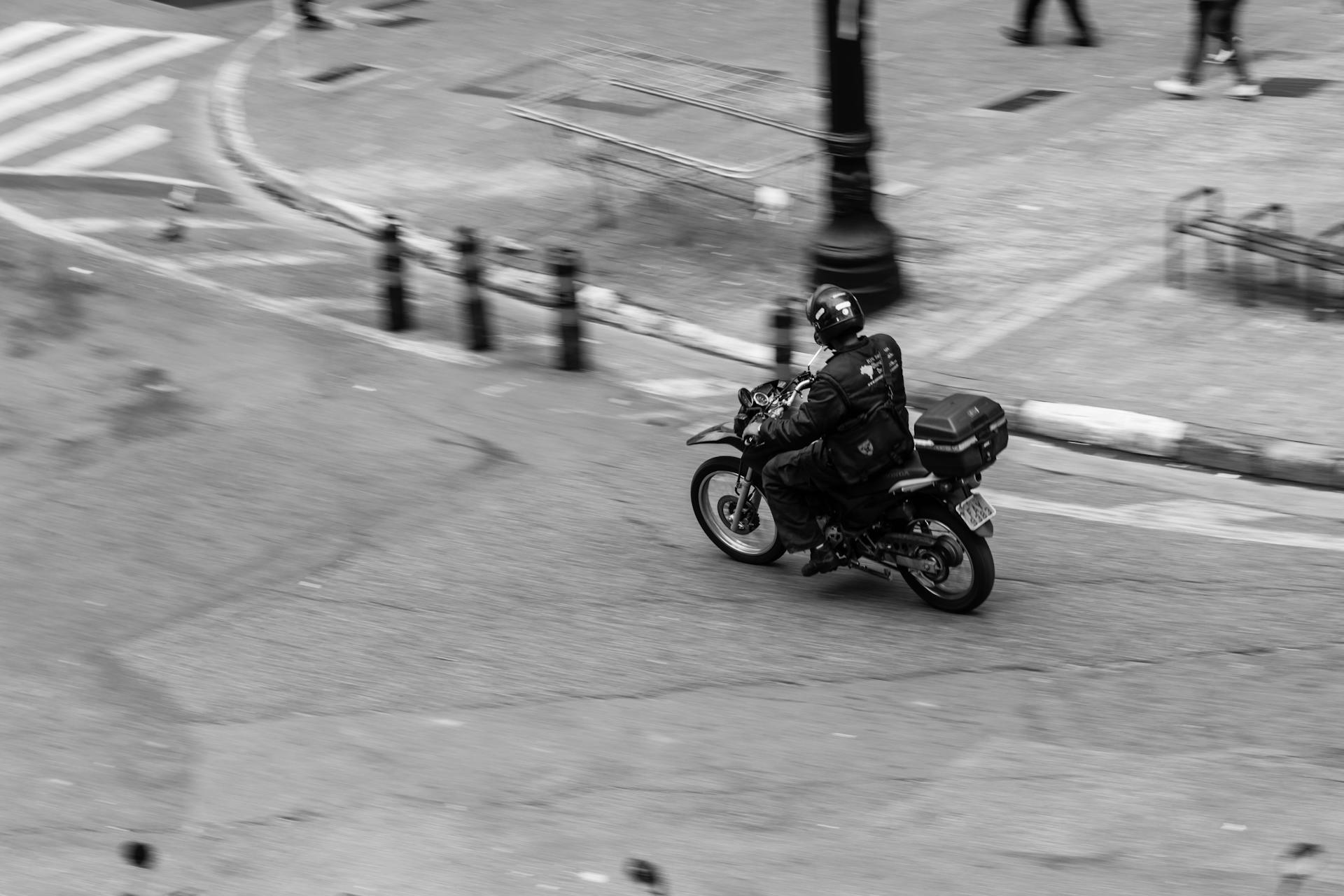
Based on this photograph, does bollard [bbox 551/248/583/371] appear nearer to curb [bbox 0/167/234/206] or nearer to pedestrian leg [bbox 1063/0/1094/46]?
curb [bbox 0/167/234/206]

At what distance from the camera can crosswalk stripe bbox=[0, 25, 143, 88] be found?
68.5 feet

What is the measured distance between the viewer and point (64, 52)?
2175 cm

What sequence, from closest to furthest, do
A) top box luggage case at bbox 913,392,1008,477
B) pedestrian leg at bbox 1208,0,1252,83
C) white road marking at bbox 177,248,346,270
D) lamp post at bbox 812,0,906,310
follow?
top box luggage case at bbox 913,392,1008,477
lamp post at bbox 812,0,906,310
white road marking at bbox 177,248,346,270
pedestrian leg at bbox 1208,0,1252,83

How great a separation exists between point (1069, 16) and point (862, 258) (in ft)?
28.8

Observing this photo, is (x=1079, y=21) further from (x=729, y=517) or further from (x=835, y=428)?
(x=835, y=428)

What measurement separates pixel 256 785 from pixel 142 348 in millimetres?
6339

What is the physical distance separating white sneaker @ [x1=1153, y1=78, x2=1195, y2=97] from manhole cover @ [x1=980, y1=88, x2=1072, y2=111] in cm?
100

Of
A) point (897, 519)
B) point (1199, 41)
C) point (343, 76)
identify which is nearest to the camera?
point (897, 519)

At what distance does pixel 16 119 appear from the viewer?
18984 millimetres

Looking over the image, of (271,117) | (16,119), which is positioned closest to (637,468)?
(271,117)

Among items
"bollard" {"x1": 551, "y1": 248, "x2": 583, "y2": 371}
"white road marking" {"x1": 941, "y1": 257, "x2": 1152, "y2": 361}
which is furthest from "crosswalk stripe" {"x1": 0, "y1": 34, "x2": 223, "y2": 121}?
"white road marking" {"x1": 941, "y1": 257, "x2": 1152, "y2": 361}

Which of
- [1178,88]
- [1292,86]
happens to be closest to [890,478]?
[1178,88]

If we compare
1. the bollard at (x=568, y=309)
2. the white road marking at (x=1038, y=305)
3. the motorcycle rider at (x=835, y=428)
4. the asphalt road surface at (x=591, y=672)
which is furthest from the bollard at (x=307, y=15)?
the motorcycle rider at (x=835, y=428)

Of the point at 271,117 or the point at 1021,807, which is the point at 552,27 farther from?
the point at 1021,807
